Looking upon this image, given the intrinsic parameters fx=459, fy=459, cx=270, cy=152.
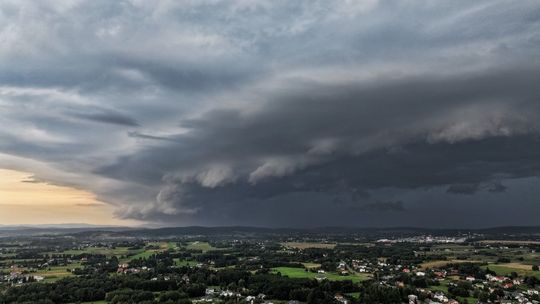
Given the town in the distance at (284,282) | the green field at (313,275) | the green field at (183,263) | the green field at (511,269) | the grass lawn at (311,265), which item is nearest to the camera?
the town in the distance at (284,282)

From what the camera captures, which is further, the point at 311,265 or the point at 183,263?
the point at 183,263

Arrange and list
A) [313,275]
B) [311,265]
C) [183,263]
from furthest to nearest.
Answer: [183,263], [311,265], [313,275]

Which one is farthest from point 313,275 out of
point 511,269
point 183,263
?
point 511,269

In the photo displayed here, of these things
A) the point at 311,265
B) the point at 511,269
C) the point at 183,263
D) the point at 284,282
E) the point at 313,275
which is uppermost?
the point at 284,282

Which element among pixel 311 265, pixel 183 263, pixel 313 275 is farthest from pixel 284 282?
pixel 183 263

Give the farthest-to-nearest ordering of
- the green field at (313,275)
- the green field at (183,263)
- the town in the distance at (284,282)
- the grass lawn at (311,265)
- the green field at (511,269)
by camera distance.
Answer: the green field at (183,263), the grass lawn at (311,265), the green field at (511,269), the green field at (313,275), the town in the distance at (284,282)

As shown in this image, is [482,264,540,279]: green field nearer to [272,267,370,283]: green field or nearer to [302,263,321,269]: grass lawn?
[272,267,370,283]: green field

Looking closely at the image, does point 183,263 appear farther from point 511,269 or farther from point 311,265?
point 511,269

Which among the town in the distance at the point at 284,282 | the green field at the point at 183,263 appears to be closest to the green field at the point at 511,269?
the town in the distance at the point at 284,282

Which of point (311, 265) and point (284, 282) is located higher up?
point (284, 282)

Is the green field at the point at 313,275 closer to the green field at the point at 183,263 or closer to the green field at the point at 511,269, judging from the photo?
the green field at the point at 183,263

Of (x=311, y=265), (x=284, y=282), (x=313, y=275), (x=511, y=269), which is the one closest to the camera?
(x=284, y=282)

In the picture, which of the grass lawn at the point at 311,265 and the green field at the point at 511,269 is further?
the grass lawn at the point at 311,265
